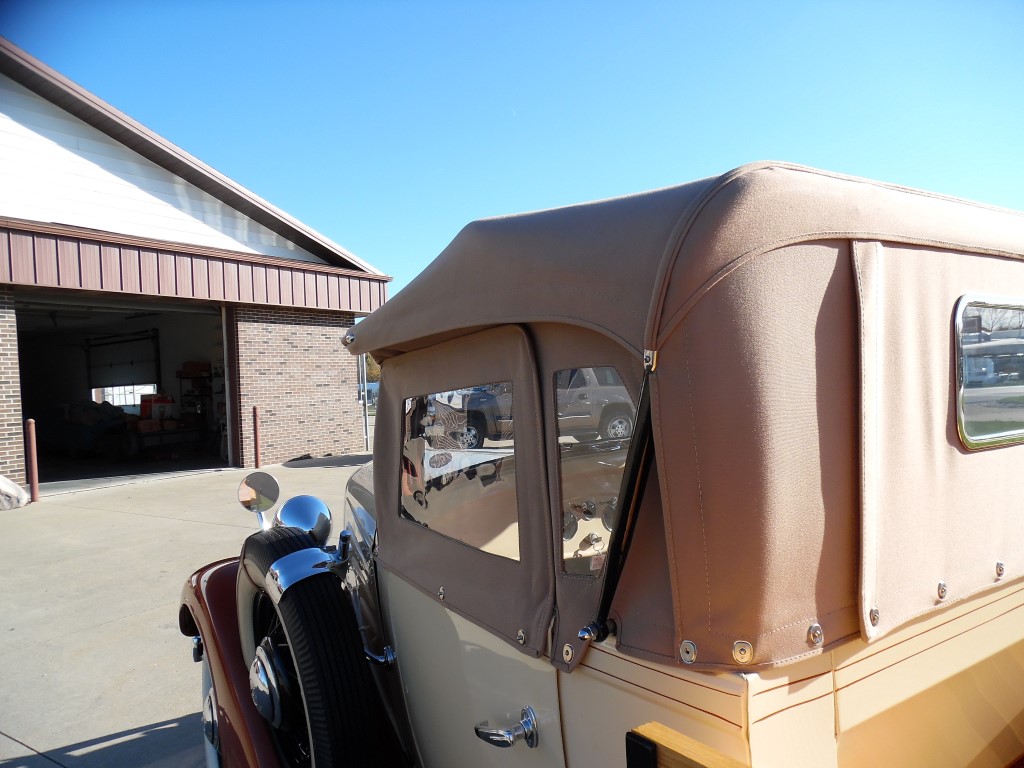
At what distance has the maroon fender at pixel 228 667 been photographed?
2.23 metres

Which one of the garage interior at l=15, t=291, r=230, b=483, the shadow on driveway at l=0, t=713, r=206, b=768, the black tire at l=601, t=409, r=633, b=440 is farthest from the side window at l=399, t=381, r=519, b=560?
the garage interior at l=15, t=291, r=230, b=483

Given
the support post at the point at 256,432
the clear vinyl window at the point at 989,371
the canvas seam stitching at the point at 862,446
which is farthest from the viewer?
the support post at the point at 256,432

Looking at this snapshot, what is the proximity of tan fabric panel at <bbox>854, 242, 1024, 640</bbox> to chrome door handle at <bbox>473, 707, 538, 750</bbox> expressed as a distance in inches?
28.0

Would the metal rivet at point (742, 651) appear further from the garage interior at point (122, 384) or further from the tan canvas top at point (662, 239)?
the garage interior at point (122, 384)

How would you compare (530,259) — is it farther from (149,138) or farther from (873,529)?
(149,138)

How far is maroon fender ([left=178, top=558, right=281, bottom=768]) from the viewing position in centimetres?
223

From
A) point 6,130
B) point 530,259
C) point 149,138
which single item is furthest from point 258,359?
point 530,259

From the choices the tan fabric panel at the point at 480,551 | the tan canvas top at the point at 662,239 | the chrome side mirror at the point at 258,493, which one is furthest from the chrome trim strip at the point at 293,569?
the tan canvas top at the point at 662,239

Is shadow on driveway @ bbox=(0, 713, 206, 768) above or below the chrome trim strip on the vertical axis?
below

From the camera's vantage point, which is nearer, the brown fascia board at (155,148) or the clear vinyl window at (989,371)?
the clear vinyl window at (989,371)

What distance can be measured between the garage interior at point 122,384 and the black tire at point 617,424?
13.4m

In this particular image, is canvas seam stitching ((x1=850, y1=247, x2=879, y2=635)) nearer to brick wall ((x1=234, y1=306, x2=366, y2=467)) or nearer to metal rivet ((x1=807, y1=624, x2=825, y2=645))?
metal rivet ((x1=807, y1=624, x2=825, y2=645))

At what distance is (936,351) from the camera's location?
53.9 inches

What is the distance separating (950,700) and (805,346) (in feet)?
2.98
